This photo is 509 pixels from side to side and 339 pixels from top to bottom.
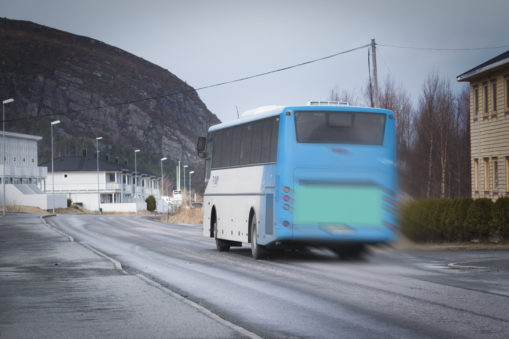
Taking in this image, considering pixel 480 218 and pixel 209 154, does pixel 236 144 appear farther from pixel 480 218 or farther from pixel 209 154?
pixel 480 218

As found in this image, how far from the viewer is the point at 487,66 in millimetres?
39750

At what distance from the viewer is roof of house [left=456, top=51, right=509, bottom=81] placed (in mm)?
38281

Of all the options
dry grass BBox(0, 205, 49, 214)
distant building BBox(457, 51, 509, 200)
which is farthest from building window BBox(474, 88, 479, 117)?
dry grass BBox(0, 205, 49, 214)

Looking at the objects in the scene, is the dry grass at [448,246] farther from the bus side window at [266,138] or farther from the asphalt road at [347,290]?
the bus side window at [266,138]

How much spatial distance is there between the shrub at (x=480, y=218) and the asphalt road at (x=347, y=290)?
2211 millimetres

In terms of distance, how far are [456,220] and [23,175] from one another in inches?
3531

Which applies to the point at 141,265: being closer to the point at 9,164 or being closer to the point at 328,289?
the point at 328,289

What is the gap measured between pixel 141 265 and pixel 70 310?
886 cm

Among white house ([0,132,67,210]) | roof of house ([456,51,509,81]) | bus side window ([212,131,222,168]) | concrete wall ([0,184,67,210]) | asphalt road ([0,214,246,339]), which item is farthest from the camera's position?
white house ([0,132,67,210])

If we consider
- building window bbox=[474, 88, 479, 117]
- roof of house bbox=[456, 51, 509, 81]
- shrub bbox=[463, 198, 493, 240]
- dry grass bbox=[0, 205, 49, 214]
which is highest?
roof of house bbox=[456, 51, 509, 81]

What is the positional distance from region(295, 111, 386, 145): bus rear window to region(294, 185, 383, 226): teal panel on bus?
118cm

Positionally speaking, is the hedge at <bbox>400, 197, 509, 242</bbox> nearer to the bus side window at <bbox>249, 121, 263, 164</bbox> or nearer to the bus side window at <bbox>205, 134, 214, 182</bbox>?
the bus side window at <bbox>205, 134, 214, 182</bbox>

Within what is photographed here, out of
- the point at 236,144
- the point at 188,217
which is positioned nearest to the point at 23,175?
the point at 188,217

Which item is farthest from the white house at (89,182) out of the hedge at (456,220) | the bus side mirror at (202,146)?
the hedge at (456,220)
